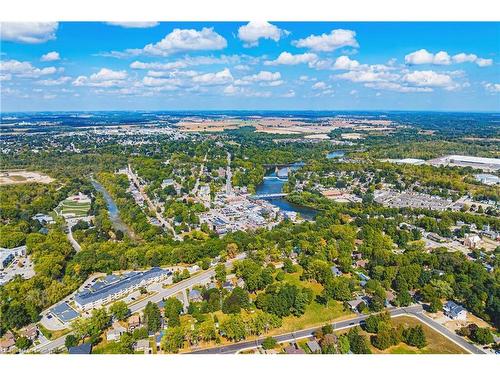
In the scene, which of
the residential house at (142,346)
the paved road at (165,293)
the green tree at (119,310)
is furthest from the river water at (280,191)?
the residential house at (142,346)

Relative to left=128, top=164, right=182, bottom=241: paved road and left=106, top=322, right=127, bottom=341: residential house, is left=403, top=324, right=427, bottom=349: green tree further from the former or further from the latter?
left=128, top=164, right=182, bottom=241: paved road

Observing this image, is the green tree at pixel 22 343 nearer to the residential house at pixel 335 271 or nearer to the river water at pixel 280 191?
the residential house at pixel 335 271

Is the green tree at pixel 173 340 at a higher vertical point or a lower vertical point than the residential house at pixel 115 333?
higher

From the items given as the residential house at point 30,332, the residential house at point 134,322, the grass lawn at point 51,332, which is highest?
the residential house at point 134,322

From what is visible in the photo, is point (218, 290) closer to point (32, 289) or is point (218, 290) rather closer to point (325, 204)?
point (32, 289)

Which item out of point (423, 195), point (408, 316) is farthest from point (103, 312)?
point (423, 195)

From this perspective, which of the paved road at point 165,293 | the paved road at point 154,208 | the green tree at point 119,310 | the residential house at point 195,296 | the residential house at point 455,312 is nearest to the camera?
the paved road at point 165,293
